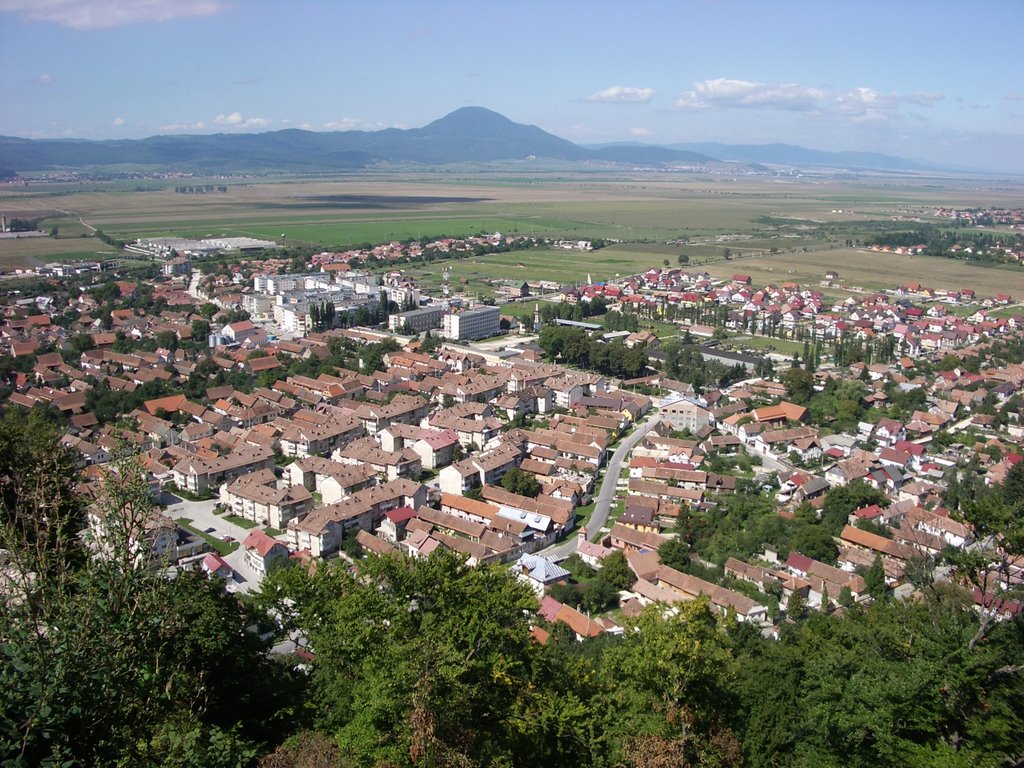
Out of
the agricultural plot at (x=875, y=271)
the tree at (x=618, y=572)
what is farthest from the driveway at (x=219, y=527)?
the agricultural plot at (x=875, y=271)

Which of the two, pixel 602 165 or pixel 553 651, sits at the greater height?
pixel 602 165

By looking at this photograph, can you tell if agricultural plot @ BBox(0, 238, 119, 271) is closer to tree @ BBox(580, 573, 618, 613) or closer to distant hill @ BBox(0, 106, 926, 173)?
tree @ BBox(580, 573, 618, 613)

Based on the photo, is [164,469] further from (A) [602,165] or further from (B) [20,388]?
(A) [602,165]

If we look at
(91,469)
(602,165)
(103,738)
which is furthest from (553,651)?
(602,165)

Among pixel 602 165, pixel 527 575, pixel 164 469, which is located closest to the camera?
pixel 527 575

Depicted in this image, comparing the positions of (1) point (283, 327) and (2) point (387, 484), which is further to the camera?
(1) point (283, 327)

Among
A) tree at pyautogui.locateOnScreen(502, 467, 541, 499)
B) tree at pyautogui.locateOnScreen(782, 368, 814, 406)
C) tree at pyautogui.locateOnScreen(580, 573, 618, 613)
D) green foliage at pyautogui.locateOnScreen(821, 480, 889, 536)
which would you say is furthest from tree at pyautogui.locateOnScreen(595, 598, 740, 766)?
tree at pyautogui.locateOnScreen(782, 368, 814, 406)
